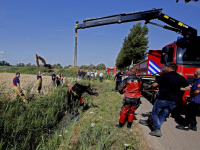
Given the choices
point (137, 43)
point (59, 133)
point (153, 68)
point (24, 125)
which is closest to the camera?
point (59, 133)

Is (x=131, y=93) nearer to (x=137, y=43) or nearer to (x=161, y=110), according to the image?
(x=161, y=110)

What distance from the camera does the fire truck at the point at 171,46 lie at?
16.5ft

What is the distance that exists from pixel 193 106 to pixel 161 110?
1013 mm

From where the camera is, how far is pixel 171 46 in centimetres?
572

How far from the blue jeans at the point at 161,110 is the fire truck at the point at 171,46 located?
205 cm

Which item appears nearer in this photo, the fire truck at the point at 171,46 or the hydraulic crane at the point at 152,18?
the fire truck at the point at 171,46

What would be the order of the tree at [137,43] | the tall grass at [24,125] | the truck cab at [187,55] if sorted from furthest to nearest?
the tree at [137,43], the truck cab at [187,55], the tall grass at [24,125]

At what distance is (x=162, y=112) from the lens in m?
3.52

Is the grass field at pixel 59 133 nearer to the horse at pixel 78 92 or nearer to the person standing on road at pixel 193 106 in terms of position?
the horse at pixel 78 92

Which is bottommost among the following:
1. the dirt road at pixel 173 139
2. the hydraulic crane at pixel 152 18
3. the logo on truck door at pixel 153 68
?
the dirt road at pixel 173 139

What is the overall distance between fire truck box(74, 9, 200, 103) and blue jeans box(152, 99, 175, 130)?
2045 mm

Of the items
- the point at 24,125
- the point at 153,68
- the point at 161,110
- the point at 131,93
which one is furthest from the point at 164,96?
the point at 153,68

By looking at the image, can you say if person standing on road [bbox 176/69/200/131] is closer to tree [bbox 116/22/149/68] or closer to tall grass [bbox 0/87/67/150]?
tall grass [bbox 0/87/67/150]

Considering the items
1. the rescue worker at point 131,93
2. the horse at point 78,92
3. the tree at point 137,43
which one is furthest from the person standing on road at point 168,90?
the tree at point 137,43
